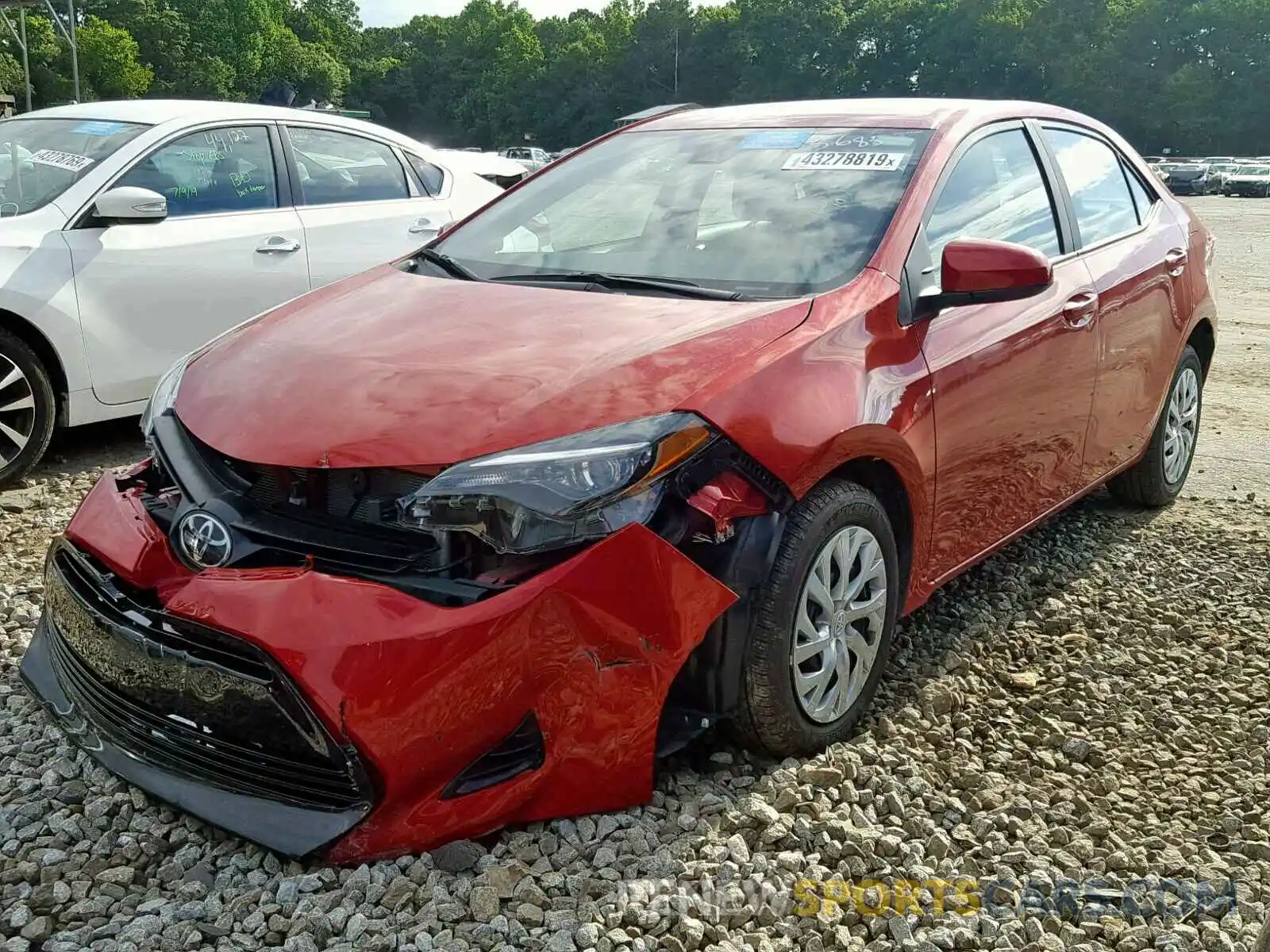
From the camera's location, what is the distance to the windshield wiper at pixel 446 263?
11.6 feet

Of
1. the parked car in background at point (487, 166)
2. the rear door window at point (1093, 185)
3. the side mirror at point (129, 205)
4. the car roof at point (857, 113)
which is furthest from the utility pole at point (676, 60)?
the car roof at point (857, 113)

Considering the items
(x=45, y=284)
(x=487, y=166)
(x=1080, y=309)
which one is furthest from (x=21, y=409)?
(x=1080, y=309)

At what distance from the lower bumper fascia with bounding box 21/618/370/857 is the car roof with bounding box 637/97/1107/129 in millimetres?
2565

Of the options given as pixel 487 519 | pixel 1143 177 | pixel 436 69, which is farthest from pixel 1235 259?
pixel 436 69

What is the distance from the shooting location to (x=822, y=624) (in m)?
2.88

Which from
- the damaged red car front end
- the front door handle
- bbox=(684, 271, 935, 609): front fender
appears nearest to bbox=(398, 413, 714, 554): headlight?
the damaged red car front end

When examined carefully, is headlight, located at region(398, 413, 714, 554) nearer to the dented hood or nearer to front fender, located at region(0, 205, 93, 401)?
the dented hood

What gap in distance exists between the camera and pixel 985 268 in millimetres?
3121

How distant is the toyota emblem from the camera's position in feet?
8.17

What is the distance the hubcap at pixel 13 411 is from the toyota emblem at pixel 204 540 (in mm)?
2892

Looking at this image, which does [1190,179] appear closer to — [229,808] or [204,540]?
[204,540]

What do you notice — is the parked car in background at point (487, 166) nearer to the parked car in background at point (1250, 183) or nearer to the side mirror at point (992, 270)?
the side mirror at point (992, 270)

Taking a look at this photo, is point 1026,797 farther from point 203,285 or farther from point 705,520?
point 203,285

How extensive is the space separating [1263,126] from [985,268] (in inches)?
3283
